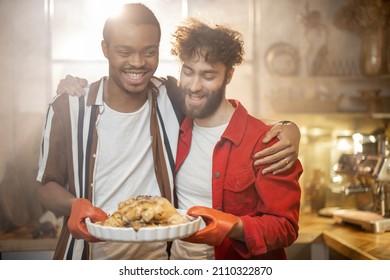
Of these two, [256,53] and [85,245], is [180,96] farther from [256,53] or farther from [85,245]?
[85,245]

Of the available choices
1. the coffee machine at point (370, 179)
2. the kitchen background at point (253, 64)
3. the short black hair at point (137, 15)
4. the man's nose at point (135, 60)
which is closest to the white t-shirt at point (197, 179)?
the kitchen background at point (253, 64)

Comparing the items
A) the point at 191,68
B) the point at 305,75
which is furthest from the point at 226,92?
the point at 305,75

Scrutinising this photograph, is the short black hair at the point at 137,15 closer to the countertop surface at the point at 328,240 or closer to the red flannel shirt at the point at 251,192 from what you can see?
the red flannel shirt at the point at 251,192

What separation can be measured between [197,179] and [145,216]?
1.38ft

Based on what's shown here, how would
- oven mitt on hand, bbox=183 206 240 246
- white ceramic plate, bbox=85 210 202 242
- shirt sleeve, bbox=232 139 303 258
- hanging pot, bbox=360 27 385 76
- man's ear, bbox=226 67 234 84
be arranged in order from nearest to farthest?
white ceramic plate, bbox=85 210 202 242, oven mitt on hand, bbox=183 206 240 246, shirt sleeve, bbox=232 139 303 258, man's ear, bbox=226 67 234 84, hanging pot, bbox=360 27 385 76

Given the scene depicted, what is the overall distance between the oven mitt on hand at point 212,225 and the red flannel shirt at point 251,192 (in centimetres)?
9

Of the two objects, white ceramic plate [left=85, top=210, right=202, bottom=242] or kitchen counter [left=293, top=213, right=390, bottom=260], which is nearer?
white ceramic plate [left=85, top=210, right=202, bottom=242]

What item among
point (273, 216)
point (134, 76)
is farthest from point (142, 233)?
point (134, 76)

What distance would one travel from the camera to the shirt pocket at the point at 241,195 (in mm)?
2393

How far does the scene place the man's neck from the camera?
8.04 feet

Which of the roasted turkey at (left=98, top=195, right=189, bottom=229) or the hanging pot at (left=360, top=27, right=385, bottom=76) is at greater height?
the hanging pot at (left=360, top=27, right=385, bottom=76)

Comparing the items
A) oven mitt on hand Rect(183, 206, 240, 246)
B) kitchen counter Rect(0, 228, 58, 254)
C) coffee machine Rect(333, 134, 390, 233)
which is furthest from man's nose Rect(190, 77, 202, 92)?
kitchen counter Rect(0, 228, 58, 254)

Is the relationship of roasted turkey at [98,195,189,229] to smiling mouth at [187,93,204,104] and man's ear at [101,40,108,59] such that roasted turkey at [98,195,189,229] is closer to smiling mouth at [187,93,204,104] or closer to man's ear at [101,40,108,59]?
smiling mouth at [187,93,204,104]
